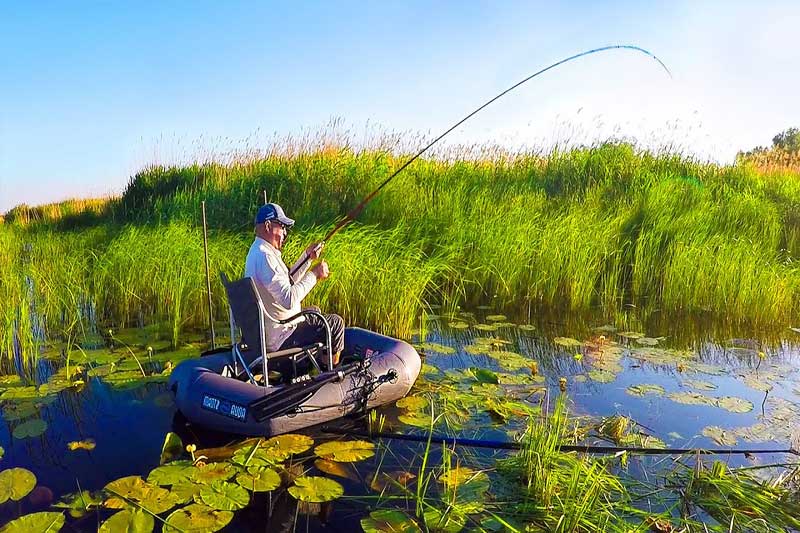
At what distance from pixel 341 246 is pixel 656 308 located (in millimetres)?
3696

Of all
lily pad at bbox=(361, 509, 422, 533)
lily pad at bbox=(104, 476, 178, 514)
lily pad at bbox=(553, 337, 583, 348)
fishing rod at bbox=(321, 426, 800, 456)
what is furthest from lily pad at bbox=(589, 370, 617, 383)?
lily pad at bbox=(104, 476, 178, 514)

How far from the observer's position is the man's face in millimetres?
3703

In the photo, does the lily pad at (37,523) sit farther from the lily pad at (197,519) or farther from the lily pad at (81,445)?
the lily pad at (81,445)

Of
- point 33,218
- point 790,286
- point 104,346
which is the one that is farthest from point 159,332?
point 33,218

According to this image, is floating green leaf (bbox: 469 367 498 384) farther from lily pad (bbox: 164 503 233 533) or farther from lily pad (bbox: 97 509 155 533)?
lily pad (bbox: 97 509 155 533)

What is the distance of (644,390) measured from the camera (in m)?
4.21

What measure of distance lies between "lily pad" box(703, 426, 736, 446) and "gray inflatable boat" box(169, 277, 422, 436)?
1970 millimetres

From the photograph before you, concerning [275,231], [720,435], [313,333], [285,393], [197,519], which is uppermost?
[275,231]

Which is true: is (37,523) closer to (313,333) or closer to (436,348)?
(313,333)

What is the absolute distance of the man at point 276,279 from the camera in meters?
3.63

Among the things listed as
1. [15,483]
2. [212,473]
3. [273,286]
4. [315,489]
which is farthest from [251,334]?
[15,483]

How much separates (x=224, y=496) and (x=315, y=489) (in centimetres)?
45

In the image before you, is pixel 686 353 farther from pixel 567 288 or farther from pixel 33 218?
pixel 33 218

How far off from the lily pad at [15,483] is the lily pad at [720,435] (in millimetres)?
3972
